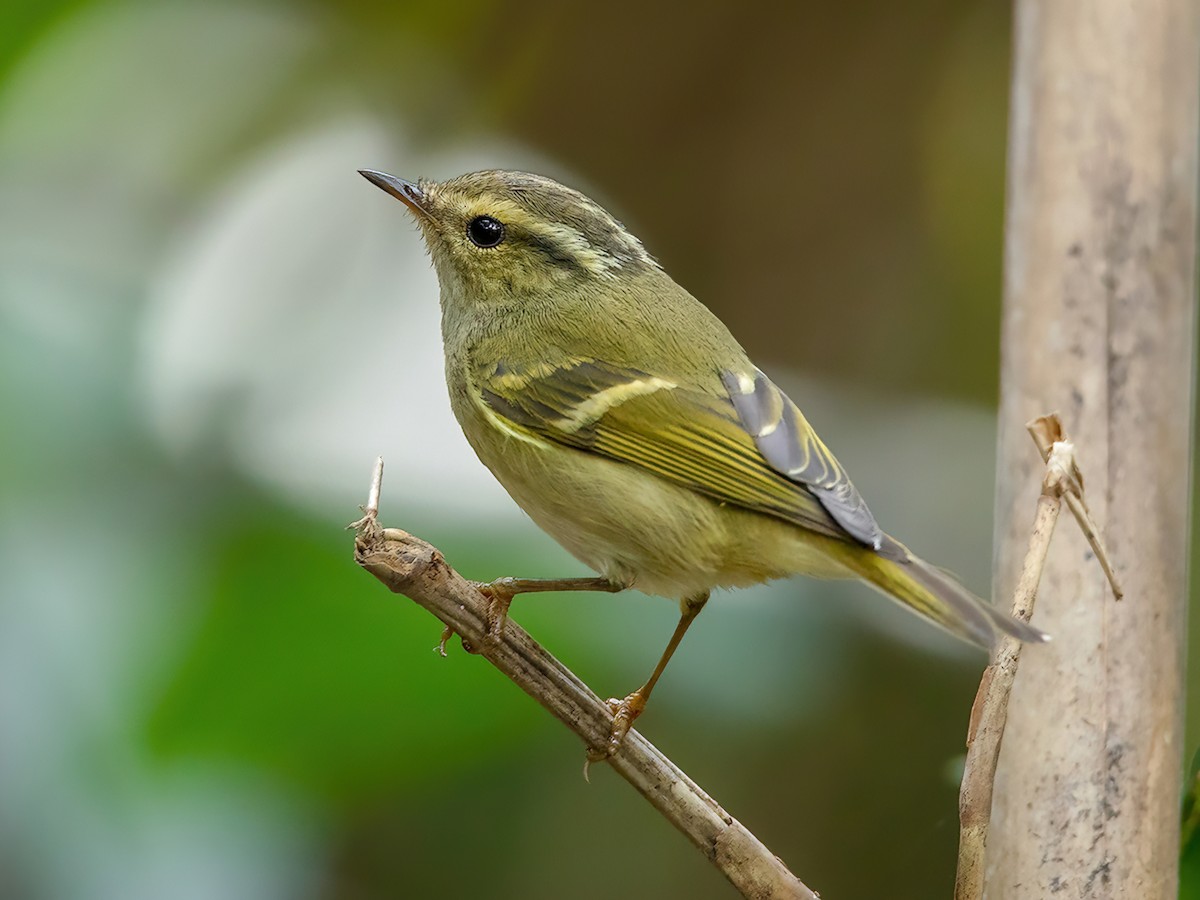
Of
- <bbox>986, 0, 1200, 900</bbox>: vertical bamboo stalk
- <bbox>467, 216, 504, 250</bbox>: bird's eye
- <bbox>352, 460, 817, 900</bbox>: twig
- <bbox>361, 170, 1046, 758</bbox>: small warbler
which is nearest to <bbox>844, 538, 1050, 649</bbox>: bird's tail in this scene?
<bbox>361, 170, 1046, 758</bbox>: small warbler

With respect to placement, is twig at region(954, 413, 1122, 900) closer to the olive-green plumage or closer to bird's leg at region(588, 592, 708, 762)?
the olive-green plumage

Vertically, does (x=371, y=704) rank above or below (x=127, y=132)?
below

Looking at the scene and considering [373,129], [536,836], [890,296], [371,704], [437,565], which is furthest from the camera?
[890,296]

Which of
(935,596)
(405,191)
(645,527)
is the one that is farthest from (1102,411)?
(405,191)

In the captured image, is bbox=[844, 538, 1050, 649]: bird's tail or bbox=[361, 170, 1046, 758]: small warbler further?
A: bbox=[361, 170, 1046, 758]: small warbler

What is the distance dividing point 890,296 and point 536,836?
1.73m

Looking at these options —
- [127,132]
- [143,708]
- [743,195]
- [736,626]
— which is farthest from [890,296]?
[143,708]

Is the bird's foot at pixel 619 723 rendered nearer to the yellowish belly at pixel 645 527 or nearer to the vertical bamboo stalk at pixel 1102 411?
the yellowish belly at pixel 645 527

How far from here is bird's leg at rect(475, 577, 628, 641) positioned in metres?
1.64

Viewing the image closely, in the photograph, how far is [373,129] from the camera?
346 centimetres

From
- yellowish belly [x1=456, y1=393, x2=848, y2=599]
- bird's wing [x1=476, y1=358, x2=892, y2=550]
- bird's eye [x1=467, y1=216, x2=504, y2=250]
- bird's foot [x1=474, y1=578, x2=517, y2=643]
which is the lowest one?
bird's foot [x1=474, y1=578, x2=517, y2=643]

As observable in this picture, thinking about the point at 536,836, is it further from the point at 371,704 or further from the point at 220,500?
the point at 220,500

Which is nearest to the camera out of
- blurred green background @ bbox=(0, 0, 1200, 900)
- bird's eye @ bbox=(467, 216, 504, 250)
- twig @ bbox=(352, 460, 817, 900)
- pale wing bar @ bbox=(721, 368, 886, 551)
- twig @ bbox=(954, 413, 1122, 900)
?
twig @ bbox=(954, 413, 1122, 900)

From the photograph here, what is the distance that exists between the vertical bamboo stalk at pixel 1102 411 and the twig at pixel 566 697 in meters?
0.31
